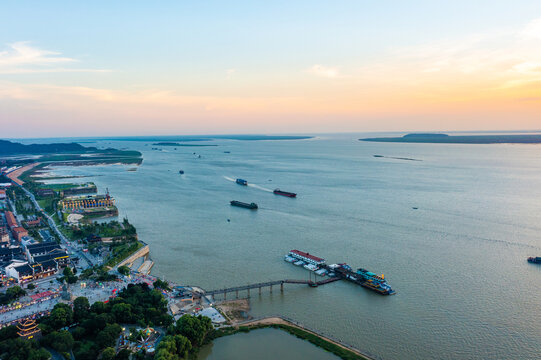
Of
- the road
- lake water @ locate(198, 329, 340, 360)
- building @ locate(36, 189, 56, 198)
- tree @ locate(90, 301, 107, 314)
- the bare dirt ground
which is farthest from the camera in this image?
building @ locate(36, 189, 56, 198)

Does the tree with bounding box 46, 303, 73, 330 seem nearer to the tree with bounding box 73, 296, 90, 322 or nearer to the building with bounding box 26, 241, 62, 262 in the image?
the tree with bounding box 73, 296, 90, 322

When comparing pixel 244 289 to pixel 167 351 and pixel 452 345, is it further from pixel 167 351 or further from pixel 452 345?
pixel 452 345

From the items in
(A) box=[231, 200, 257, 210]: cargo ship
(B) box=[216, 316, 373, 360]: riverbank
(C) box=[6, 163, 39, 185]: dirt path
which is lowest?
(B) box=[216, 316, 373, 360]: riverbank

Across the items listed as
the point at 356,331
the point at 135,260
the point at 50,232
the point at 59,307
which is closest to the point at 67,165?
the point at 50,232

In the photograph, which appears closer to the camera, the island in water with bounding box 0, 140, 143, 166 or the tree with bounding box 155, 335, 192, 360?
the tree with bounding box 155, 335, 192, 360

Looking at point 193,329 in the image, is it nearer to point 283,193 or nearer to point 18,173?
point 283,193

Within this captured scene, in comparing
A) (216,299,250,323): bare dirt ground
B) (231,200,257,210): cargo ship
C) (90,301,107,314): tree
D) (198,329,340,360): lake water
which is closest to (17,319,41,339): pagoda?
(90,301,107,314): tree

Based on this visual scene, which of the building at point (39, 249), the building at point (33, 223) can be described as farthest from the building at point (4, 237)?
the building at point (39, 249)

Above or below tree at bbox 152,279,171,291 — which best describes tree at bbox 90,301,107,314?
above

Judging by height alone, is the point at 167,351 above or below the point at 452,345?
above
